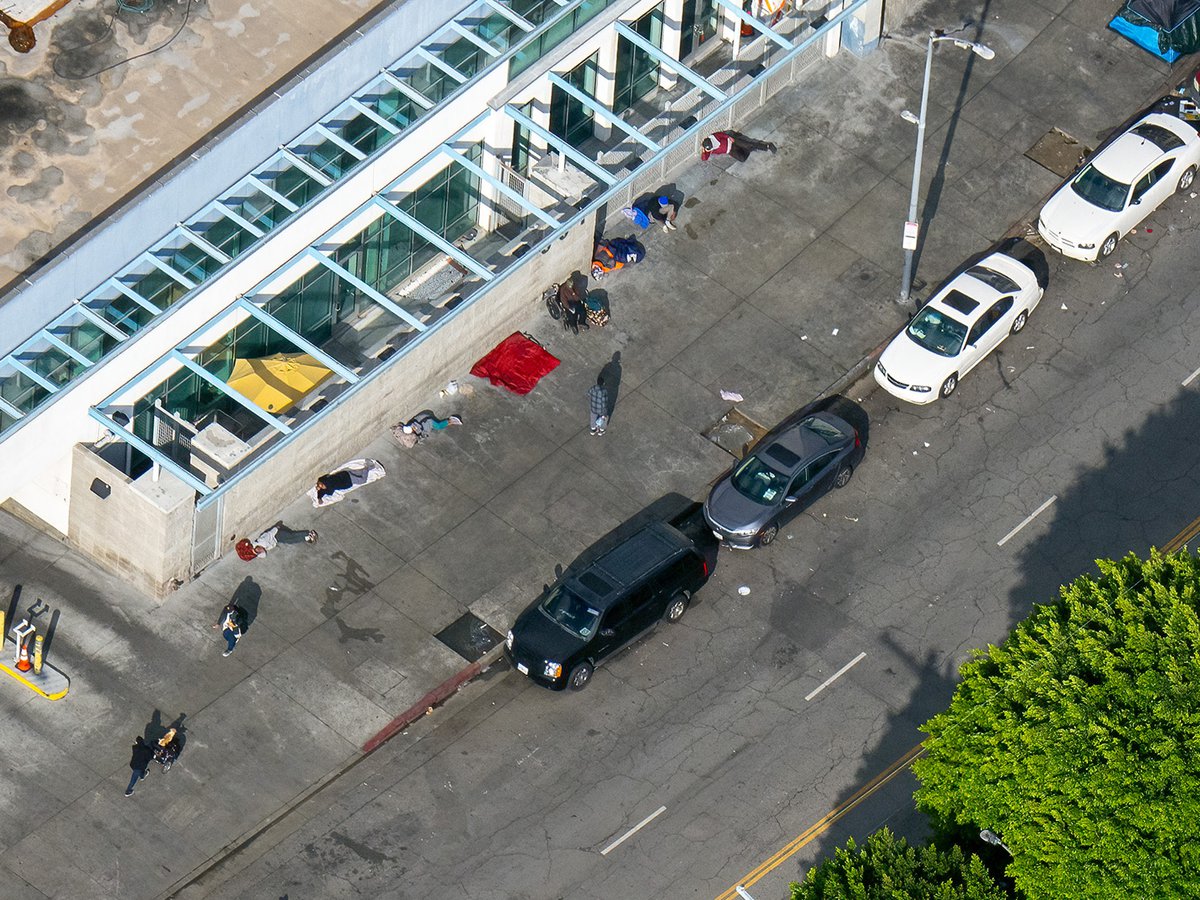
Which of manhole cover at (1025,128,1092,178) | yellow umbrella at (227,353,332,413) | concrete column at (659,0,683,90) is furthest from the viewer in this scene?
manhole cover at (1025,128,1092,178)

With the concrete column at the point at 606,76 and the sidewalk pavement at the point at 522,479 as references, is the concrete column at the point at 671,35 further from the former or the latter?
the sidewalk pavement at the point at 522,479

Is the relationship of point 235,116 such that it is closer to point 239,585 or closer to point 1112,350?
point 239,585

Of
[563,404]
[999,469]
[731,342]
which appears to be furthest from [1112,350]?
[563,404]

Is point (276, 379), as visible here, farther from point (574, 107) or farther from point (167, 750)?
point (574, 107)

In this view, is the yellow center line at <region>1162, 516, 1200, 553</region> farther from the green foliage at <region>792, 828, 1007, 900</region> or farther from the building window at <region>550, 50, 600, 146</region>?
the building window at <region>550, 50, 600, 146</region>

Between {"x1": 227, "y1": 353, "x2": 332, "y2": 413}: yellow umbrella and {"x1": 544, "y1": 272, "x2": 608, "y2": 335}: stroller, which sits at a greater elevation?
{"x1": 227, "y1": 353, "x2": 332, "y2": 413}: yellow umbrella

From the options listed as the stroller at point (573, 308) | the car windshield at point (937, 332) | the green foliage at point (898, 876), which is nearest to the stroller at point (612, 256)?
the stroller at point (573, 308)

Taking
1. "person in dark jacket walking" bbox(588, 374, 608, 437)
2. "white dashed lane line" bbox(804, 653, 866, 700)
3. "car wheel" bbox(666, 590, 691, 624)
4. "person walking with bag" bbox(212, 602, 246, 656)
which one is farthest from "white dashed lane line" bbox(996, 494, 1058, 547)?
"person walking with bag" bbox(212, 602, 246, 656)
